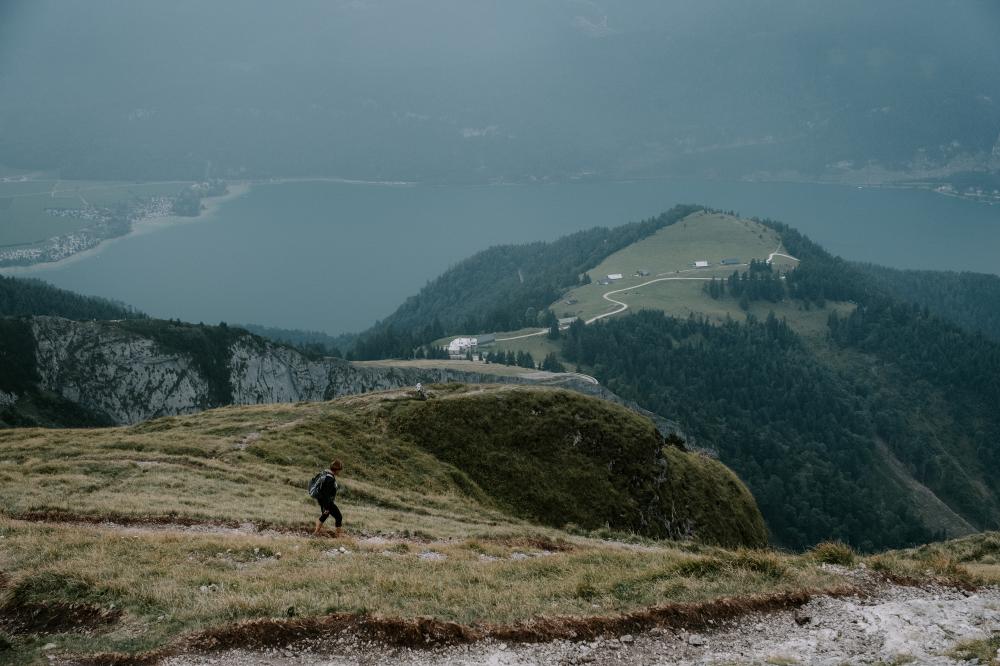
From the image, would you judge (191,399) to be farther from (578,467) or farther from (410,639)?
(410,639)

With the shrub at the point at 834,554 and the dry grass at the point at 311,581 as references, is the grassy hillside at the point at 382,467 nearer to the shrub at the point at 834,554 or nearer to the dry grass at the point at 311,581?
the dry grass at the point at 311,581

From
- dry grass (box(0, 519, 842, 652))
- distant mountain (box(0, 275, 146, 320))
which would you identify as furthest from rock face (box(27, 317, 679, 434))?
dry grass (box(0, 519, 842, 652))

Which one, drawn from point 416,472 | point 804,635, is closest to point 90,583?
point 804,635

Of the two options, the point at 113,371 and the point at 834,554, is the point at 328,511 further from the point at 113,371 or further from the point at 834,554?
the point at 113,371

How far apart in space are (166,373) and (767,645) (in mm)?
112608

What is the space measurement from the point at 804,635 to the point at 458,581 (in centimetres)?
718

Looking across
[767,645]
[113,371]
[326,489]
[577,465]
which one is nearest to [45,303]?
[113,371]

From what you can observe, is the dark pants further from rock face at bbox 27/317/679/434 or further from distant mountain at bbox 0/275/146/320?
distant mountain at bbox 0/275/146/320

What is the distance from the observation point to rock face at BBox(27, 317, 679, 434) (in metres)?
106

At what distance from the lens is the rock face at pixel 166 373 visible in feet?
347

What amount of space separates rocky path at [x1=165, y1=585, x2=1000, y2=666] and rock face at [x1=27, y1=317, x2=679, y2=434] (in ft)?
340

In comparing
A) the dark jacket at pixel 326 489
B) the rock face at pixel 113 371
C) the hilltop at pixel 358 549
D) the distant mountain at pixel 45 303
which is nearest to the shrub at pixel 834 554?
the hilltop at pixel 358 549

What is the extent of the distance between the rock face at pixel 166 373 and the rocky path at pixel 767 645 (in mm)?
103530

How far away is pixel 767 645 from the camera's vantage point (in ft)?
45.3
